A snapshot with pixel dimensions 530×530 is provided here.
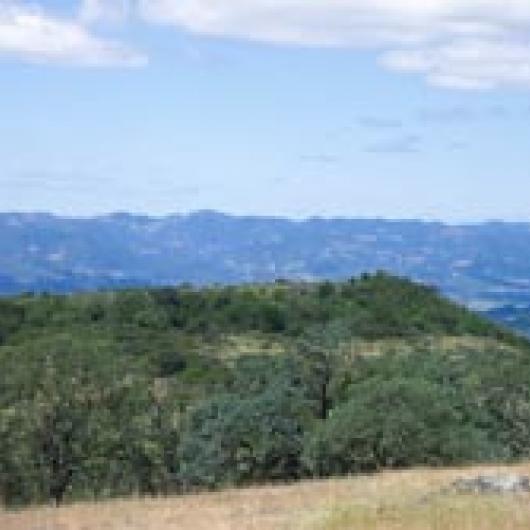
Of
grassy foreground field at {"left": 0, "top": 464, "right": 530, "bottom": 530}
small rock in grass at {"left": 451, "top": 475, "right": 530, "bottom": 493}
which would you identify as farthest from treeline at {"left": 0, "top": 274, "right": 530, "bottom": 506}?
small rock in grass at {"left": 451, "top": 475, "right": 530, "bottom": 493}

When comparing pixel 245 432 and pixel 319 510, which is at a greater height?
pixel 319 510

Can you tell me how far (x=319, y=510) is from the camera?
24094 millimetres

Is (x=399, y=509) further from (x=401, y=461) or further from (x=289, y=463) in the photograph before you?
(x=289, y=463)

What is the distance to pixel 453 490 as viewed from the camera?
26.2 meters

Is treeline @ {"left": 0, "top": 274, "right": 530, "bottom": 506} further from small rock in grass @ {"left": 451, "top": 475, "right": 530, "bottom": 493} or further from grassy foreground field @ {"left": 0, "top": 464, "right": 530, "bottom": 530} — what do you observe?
small rock in grass @ {"left": 451, "top": 475, "right": 530, "bottom": 493}

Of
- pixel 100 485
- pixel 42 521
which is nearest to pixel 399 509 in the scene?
pixel 42 521

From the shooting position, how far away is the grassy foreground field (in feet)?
68.7

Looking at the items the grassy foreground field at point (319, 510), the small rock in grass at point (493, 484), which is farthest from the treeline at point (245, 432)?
the small rock in grass at point (493, 484)

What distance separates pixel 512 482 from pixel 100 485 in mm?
29327

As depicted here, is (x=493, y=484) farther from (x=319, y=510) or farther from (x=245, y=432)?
(x=245, y=432)

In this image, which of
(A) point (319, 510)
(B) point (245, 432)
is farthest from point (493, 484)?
(B) point (245, 432)

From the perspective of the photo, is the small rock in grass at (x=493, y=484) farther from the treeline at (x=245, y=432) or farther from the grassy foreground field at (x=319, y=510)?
the treeline at (x=245, y=432)

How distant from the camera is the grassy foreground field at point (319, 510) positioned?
20.9m

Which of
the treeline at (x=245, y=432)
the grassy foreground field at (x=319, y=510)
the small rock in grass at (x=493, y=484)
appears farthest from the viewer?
the treeline at (x=245, y=432)
